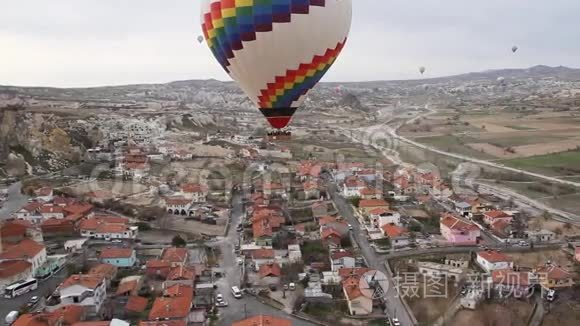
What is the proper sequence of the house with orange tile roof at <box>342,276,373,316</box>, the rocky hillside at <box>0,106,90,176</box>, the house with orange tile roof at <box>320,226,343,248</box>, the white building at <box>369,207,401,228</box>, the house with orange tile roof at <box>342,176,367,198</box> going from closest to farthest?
the house with orange tile roof at <box>342,276,373,316</box> → the house with orange tile roof at <box>320,226,343,248</box> → the white building at <box>369,207,401,228</box> → the house with orange tile roof at <box>342,176,367,198</box> → the rocky hillside at <box>0,106,90,176</box>

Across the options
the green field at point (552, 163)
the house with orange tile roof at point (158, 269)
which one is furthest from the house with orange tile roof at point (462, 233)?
the green field at point (552, 163)

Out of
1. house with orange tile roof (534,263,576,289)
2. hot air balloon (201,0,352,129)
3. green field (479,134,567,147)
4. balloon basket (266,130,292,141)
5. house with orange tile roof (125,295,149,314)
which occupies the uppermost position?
hot air balloon (201,0,352,129)

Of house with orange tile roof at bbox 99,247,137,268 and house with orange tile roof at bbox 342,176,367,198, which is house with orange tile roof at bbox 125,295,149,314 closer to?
house with orange tile roof at bbox 99,247,137,268

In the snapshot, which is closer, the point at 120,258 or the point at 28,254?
the point at 28,254

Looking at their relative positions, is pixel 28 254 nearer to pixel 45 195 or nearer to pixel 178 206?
pixel 178 206

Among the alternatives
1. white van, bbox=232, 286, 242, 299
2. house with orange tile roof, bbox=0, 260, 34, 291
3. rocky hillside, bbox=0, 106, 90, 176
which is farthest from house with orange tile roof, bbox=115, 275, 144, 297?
rocky hillside, bbox=0, 106, 90, 176

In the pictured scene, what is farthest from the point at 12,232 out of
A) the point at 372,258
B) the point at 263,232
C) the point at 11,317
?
the point at 372,258

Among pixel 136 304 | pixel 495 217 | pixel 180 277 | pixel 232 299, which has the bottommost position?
pixel 232 299

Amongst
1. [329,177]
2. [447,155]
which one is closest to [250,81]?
[329,177]
